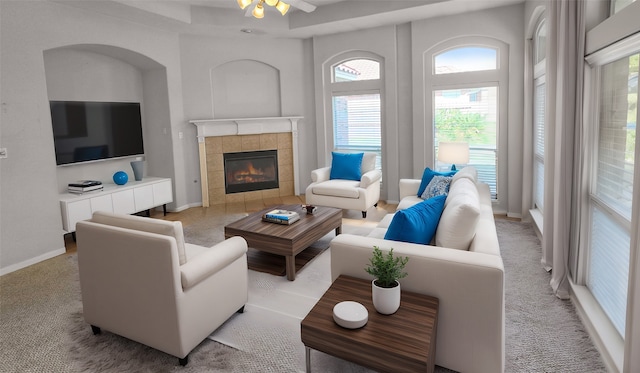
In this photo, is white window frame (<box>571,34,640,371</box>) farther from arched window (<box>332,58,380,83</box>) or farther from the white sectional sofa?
arched window (<box>332,58,380,83</box>)

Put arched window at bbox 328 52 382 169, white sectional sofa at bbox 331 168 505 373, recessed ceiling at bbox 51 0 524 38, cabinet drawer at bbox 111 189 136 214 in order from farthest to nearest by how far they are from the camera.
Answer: arched window at bbox 328 52 382 169
cabinet drawer at bbox 111 189 136 214
recessed ceiling at bbox 51 0 524 38
white sectional sofa at bbox 331 168 505 373

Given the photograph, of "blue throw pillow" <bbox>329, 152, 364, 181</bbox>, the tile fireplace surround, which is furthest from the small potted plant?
the tile fireplace surround

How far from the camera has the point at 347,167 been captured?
5961 mm

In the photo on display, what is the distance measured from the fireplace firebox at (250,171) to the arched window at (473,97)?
116 inches

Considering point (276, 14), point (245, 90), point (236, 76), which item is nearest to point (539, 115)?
point (276, 14)

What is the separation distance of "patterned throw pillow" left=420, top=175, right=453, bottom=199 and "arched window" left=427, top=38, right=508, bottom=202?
1.16 metres

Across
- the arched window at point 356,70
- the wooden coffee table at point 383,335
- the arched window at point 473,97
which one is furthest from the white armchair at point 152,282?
the arched window at point 356,70

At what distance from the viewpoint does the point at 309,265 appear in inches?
153

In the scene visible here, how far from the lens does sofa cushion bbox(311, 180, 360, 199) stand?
5414 mm

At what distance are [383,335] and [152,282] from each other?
1374 mm

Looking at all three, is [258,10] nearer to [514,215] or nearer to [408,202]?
[408,202]

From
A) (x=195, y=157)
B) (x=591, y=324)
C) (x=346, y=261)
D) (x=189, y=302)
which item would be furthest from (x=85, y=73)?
(x=591, y=324)

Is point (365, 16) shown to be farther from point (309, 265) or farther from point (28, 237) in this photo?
point (28, 237)

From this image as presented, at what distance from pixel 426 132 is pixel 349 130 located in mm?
1419
